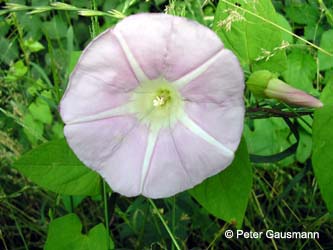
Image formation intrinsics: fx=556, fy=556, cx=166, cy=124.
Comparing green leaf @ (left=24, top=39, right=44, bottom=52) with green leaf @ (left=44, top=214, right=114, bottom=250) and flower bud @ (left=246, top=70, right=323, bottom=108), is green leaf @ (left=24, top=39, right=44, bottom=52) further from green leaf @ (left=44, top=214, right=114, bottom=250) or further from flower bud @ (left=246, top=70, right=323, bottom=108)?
flower bud @ (left=246, top=70, right=323, bottom=108)

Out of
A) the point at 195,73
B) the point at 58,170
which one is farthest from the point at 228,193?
the point at 58,170

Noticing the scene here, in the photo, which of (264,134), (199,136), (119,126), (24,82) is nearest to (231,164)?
(199,136)

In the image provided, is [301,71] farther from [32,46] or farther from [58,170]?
[32,46]

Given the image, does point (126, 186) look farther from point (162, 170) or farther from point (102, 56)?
point (102, 56)

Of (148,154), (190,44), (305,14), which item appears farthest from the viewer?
(305,14)

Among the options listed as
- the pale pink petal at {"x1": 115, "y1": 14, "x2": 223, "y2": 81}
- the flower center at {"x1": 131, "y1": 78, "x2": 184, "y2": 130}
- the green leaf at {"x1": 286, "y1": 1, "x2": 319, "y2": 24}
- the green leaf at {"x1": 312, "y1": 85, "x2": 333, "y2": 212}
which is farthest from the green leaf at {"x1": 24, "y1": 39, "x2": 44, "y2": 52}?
the green leaf at {"x1": 312, "y1": 85, "x2": 333, "y2": 212}

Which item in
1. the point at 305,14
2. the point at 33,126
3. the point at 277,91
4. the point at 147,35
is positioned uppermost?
the point at 147,35
